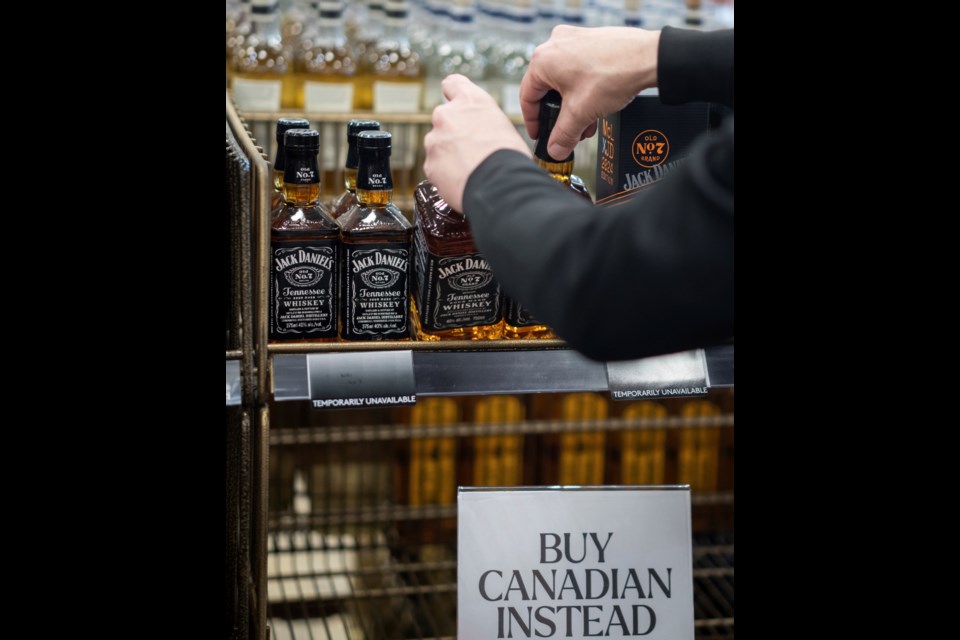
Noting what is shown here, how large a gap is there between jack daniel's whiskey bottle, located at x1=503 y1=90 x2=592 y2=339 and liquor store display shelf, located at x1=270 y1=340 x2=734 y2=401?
45 mm

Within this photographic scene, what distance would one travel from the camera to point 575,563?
1450 millimetres

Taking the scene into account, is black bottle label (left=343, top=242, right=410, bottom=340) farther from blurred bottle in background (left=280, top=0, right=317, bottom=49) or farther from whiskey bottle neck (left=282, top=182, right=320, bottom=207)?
blurred bottle in background (left=280, top=0, right=317, bottom=49)

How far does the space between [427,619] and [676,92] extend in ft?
3.98

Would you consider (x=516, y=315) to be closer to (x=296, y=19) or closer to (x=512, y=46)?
(x=512, y=46)

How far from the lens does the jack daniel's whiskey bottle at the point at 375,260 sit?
1.40m

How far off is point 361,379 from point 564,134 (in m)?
0.38

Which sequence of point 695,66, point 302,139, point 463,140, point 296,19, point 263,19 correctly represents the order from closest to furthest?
point 463,140 < point 695,66 < point 302,139 < point 263,19 < point 296,19

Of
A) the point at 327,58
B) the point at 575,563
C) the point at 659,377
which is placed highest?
the point at 327,58

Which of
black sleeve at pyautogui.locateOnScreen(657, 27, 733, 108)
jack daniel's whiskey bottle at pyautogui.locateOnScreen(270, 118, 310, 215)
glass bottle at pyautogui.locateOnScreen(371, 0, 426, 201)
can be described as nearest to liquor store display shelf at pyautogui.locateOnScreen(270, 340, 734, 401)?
jack daniel's whiskey bottle at pyautogui.locateOnScreen(270, 118, 310, 215)

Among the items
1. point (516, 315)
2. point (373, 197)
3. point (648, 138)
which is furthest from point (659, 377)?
point (373, 197)

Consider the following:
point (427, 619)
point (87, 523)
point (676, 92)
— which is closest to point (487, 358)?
point (676, 92)

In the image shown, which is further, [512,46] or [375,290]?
[512,46]

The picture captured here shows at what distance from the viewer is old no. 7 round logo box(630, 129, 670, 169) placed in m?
1.46

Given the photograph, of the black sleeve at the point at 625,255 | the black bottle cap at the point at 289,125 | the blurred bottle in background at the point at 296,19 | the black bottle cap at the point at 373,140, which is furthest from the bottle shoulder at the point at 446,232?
the blurred bottle in background at the point at 296,19
